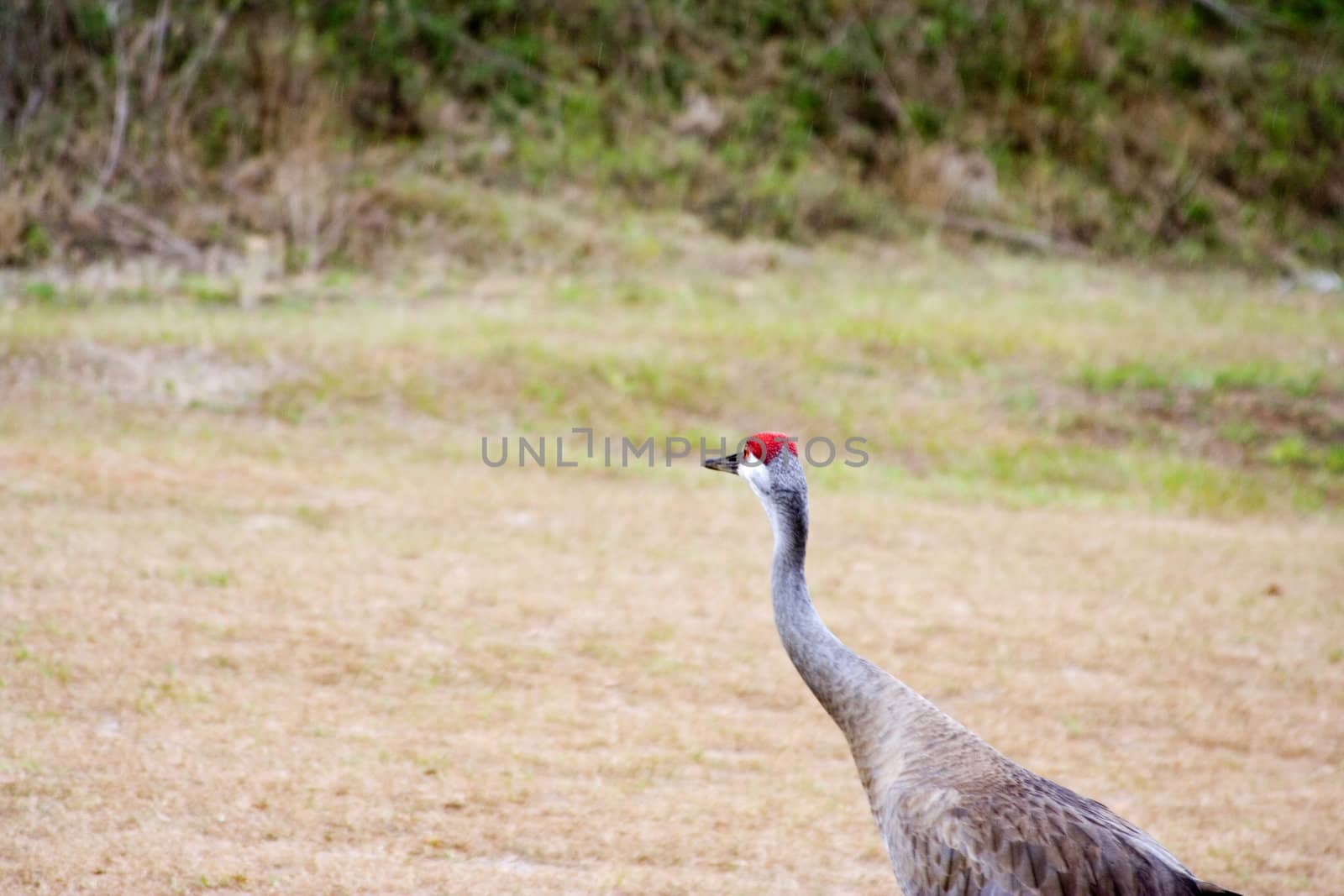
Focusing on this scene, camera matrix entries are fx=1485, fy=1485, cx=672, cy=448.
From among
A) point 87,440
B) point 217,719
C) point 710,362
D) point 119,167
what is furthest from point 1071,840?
point 119,167

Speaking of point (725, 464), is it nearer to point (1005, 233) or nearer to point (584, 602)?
point (584, 602)

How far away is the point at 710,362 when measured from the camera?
12.2 meters

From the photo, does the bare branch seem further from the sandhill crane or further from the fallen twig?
the sandhill crane

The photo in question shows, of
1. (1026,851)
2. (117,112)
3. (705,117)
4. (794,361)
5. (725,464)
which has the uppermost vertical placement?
(705,117)

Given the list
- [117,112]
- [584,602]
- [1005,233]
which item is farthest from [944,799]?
[1005,233]

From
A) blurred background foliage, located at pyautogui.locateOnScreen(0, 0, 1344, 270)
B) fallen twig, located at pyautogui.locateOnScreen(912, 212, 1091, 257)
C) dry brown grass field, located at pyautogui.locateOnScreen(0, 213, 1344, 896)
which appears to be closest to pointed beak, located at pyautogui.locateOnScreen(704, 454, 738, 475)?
dry brown grass field, located at pyautogui.locateOnScreen(0, 213, 1344, 896)

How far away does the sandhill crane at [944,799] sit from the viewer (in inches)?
135

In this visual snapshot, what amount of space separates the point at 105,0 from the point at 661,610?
11517 mm

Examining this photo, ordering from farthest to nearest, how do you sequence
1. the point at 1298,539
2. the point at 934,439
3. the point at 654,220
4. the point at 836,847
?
1. the point at 654,220
2. the point at 934,439
3. the point at 1298,539
4. the point at 836,847

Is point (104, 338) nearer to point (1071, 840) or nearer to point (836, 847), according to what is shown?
point (836, 847)

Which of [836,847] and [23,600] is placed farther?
[23,600]

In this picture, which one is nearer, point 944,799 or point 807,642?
point 944,799

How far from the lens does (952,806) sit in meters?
3.56

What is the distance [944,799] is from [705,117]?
53.4 feet
